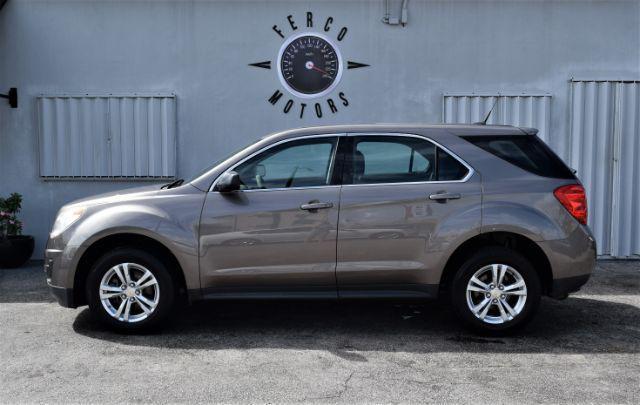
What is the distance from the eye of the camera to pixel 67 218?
5746mm

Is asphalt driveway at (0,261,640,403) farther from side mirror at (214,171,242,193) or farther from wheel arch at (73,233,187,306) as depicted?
side mirror at (214,171,242,193)

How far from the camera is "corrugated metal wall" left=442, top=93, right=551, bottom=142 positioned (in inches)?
361

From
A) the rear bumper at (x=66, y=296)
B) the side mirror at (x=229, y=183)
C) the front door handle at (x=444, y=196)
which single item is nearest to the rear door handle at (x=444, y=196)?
the front door handle at (x=444, y=196)

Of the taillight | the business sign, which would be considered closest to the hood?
the taillight

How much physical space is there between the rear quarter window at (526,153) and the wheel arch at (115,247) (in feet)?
8.85

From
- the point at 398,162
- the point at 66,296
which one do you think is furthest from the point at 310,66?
the point at 66,296

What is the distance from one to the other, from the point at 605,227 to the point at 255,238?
19.2 feet

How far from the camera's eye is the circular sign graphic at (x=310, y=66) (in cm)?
918

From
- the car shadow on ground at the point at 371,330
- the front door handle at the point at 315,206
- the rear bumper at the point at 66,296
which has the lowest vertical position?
the car shadow on ground at the point at 371,330

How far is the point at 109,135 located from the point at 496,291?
19.7 ft

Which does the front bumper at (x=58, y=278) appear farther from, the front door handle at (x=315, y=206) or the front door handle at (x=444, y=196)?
the front door handle at (x=444, y=196)

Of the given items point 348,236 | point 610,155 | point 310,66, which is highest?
point 310,66

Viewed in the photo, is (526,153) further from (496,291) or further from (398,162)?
(496,291)

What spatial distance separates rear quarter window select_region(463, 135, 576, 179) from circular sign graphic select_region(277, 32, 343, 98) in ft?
12.8
